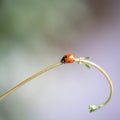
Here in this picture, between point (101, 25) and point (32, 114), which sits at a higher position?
point (101, 25)

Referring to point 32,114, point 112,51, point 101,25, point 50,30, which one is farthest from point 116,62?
point 32,114

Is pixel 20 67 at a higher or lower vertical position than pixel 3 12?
lower

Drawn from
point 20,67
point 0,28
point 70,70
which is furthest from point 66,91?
point 0,28

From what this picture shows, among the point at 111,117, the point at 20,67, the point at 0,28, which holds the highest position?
the point at 0,28

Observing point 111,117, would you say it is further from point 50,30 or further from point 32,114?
point 50,30

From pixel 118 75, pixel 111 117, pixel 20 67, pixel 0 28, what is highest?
pixel 0 28

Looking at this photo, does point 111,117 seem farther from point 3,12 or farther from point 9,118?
point 3,12
